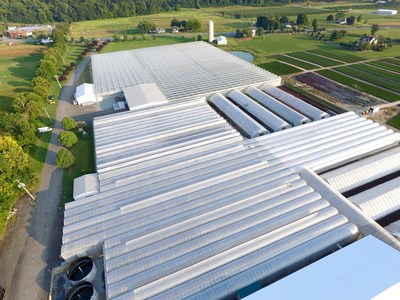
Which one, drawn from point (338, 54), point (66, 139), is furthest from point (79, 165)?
point (338, 54)

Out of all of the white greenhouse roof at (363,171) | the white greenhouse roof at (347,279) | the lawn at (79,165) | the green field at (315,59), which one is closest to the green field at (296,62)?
the green field at (315,59)

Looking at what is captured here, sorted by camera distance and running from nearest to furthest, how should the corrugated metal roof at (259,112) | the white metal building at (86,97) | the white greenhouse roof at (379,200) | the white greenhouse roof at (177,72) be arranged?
the white greenhouse roof at (379,200) < the corrugated metal roof at (259,112) < the white metal building at (86,97) < the white greenhouse roof at (177,72)

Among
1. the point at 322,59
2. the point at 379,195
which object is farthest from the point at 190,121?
the point at 322,59

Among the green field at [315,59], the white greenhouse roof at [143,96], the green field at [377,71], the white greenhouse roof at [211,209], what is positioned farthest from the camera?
the green field at [315,59]

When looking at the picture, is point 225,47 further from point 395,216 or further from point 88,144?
point 395,216

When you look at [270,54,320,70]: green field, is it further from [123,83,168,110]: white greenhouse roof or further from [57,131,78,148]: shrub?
[57,131,78,148]: shrub

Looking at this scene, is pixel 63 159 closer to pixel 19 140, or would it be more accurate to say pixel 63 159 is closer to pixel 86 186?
pixel 86 186

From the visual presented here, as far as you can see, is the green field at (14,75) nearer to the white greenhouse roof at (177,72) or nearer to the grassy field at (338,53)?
the white greenhouse roof at (177,72)
